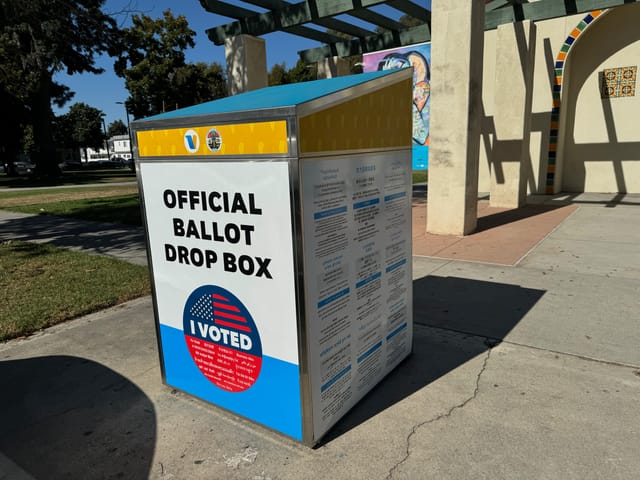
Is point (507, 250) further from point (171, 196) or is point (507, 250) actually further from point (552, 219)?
point (171, 196)

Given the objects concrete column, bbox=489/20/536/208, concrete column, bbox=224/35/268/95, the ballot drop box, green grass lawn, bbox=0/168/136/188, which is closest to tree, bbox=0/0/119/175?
concrete column, bbox=224/35/268/95

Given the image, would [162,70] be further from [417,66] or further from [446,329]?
[446,329]

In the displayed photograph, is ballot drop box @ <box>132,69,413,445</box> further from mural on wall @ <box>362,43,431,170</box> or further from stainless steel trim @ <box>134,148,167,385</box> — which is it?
mural on wall @ <box>362,43,431,170</box>

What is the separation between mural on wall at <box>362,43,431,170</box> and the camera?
2030 cm

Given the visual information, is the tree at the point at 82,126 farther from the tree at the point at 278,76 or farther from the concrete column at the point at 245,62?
the concrete column at the point at 245,62

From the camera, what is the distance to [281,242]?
239cm

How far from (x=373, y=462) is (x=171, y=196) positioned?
1990 millimetres

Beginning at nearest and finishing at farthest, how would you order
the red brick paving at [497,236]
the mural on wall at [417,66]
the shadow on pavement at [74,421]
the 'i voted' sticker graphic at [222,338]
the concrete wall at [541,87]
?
the shadow on pavement at [74,421]
the 'i voted' sticker graphic at [222,338]
the red brick paving at [497,236]
the concrete wall at [541,87]
the mural on wall at [417,66]

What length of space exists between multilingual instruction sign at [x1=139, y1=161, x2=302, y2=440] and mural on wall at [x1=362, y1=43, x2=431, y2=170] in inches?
721

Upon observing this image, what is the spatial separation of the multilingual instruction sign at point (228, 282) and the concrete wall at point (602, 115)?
42.4 ft

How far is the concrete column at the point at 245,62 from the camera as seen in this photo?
10234 mm

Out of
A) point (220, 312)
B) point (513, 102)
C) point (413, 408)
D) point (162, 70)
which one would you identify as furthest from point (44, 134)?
point (413, 408)

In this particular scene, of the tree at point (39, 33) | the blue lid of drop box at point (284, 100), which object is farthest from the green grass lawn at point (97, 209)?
the blue lid of drop box at point (284, 100)

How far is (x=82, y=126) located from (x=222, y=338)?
87.2m
